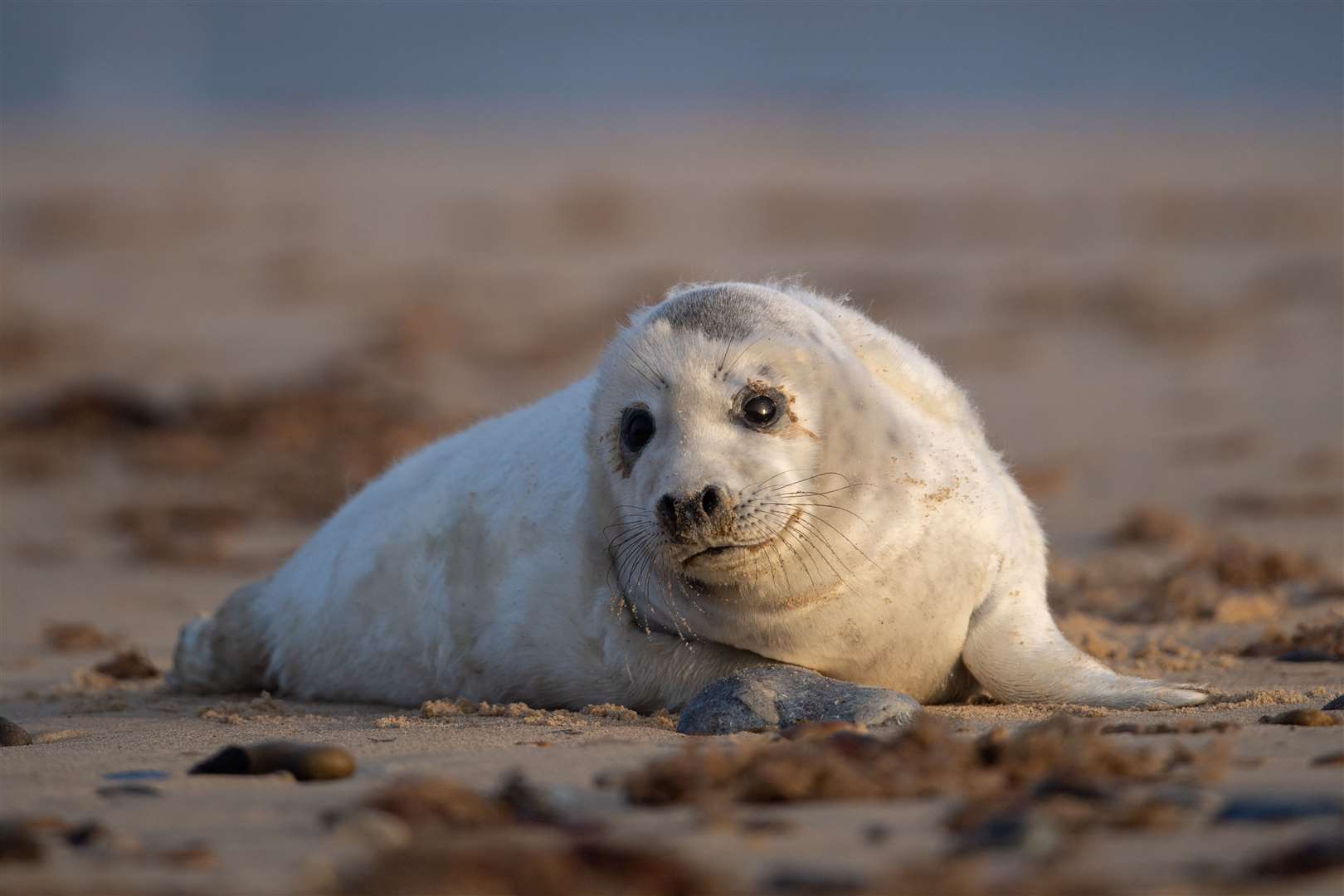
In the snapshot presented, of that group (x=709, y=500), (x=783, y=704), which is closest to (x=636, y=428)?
(x=709, y=500)

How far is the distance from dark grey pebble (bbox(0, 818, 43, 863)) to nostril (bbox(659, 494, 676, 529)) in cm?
167

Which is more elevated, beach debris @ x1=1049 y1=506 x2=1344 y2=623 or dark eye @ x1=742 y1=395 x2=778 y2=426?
dark eye @ x1=742 y1=395 x2=778 y2=426

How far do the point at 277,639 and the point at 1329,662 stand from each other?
131 inches

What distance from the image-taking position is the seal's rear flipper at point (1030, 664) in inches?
190

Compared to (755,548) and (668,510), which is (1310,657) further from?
(668,510)

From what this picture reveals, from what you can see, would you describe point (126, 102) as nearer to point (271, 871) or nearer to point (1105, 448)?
point (1105, 448)

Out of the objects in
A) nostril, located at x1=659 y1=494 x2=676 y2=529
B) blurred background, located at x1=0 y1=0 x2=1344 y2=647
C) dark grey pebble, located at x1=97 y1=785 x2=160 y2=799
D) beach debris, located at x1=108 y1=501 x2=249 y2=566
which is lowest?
dark grey pebble, located at x1=97 y1=785 x2=160 y2=799

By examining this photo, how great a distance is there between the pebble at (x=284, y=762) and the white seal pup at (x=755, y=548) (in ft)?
3.19

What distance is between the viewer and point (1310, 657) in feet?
18.4

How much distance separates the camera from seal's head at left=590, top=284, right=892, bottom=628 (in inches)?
178

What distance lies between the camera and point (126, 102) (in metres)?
76.4

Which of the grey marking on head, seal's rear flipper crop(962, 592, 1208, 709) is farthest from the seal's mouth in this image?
seal's rear flipper crop(962, 592, 1208, 709)

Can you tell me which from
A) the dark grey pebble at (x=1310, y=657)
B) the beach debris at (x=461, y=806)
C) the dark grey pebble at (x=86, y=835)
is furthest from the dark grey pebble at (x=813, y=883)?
the dark grey pebble at (x=1310, y=657)

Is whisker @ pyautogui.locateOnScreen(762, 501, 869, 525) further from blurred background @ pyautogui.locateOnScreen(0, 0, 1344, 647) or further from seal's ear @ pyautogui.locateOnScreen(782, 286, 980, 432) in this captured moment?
blurred background @ pyautogui.locateOnScreen(0, 0, 1344, 647)
